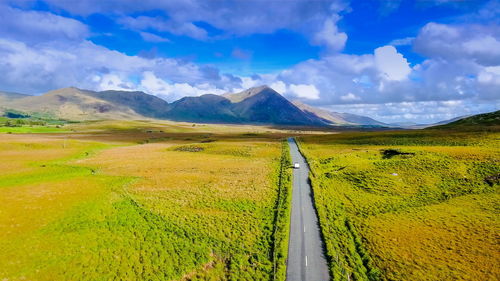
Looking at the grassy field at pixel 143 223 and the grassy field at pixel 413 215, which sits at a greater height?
the grassy field at pixel 413 215

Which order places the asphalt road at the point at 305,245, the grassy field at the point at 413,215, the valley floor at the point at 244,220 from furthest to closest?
1. the valley floor at the point at 244,220
2. the grassy field at the point at 413,215
3. the asphalt road at the point at 305,245

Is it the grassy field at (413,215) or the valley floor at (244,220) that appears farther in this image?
the valley floor at (244,220)

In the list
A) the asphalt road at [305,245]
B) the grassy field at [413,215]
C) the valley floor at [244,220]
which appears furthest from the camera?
the valley floor at [244,220]

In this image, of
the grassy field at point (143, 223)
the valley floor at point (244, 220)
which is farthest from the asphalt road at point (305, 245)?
the grassy field at point (143, 223)

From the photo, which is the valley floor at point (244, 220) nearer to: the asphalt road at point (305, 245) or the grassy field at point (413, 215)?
the grassy field at point (413, 215)

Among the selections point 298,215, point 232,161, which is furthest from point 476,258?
point 232,161

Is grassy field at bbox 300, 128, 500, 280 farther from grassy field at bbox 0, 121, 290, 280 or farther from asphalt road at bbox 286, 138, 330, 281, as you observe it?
grassy field at bbox 0, 121, 290, 280

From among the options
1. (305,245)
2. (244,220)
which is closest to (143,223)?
(244,220)
